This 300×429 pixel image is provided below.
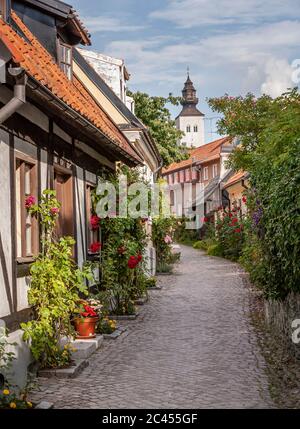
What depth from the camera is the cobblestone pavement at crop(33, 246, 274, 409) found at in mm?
7438

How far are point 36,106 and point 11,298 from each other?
2.70 meters

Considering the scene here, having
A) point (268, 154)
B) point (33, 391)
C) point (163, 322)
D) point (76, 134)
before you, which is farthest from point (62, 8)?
point (33, 391)

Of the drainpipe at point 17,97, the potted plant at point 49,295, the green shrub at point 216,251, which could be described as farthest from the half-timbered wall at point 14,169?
the green shrub at point 216,251

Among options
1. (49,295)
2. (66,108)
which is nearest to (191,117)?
(66,108)

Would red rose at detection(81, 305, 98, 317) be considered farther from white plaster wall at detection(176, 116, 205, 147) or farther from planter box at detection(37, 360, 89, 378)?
white plaster wall at detection(176, 116, 205, 147)

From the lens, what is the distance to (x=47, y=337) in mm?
8523

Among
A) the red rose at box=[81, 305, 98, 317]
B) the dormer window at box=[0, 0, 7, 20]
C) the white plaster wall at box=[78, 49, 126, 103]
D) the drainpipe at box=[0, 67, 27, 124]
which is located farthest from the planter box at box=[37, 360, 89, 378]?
the white plaster wall at box=[78, 49, 126, 103]

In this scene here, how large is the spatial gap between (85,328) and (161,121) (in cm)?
2773

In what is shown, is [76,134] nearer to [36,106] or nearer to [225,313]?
[36,106]

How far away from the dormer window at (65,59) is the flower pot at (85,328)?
563cm

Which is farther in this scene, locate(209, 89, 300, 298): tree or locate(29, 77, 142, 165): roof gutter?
locate(209, 89, 300, 298): tree

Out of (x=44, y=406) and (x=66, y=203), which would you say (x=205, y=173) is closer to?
(x=66, y=203)

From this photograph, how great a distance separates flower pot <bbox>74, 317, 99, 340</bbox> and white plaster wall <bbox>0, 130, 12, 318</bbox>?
9.43 feet

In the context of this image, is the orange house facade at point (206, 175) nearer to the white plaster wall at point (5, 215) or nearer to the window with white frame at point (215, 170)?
the window with white frame at point (215, 170)
